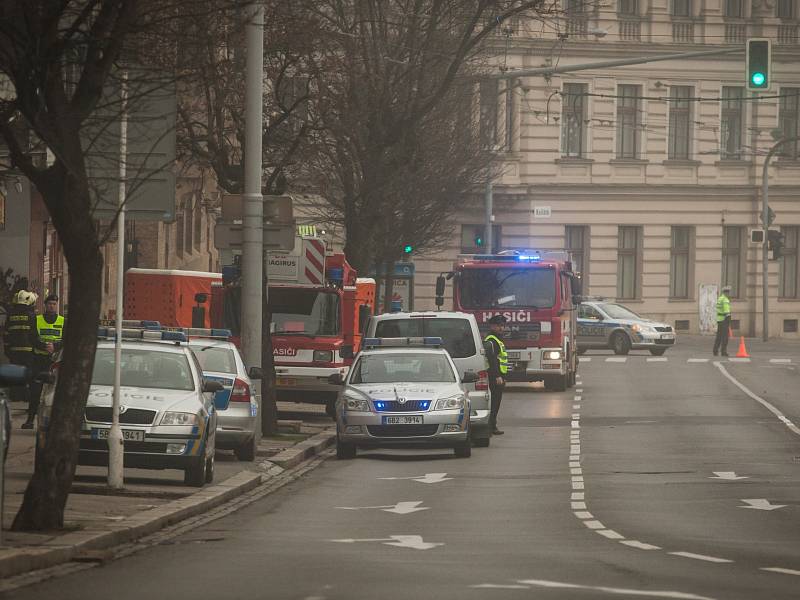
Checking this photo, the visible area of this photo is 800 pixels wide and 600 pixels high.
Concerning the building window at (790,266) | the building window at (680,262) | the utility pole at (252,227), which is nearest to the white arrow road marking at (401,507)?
the utility pole at (252,227)

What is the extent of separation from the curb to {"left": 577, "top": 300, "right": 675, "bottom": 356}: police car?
3455 cm

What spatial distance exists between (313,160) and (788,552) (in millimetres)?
26526

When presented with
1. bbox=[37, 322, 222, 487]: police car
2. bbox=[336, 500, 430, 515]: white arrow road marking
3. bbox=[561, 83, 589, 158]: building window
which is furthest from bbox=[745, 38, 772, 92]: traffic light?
bbox=[561, 83, 589, 158]: building window

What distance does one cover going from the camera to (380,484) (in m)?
21.0

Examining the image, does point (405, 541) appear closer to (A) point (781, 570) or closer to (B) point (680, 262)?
(A) point (781, 570)

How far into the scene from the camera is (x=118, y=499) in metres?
17.4

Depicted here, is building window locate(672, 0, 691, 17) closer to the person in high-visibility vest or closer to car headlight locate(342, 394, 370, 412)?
the person in high-visibility vest

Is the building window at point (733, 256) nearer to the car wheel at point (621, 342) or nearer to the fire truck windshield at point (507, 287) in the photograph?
the car wheel at point (621, 342)

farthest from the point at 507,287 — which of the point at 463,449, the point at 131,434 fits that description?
the point at 131,434

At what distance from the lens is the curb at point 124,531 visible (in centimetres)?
1213

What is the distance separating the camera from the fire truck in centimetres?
3997

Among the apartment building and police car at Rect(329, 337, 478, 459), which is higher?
the apartment building

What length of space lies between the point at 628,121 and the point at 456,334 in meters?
40.9

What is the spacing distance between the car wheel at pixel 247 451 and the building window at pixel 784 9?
51092mm
